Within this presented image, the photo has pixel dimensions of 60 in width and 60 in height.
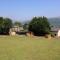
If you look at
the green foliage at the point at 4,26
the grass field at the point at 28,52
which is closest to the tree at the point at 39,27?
the green foliage at the point at 4,26

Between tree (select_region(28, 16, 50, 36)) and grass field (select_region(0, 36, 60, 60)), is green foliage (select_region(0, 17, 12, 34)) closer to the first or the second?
tree (select_region(28, 16, 50, 36))

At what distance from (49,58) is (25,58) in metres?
1.87

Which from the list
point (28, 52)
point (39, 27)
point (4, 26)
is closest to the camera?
point (28, 52)

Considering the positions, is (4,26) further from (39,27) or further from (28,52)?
(28,52)

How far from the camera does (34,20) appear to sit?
73.3 metres

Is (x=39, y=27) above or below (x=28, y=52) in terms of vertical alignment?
above

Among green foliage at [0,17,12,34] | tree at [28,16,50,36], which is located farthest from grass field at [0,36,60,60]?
green foliage at [0,17,12,34]

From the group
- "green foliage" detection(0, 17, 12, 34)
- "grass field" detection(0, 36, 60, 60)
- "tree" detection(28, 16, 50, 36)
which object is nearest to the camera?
"grass field" detection(0, 36, 60, 60)

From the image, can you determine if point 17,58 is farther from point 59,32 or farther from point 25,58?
point 59,32

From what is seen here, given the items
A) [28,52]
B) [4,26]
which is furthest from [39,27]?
[28,52]

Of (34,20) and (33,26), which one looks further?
(34,20)

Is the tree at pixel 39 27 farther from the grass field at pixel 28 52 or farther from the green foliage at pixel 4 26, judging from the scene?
the grass field at pixel 28 52

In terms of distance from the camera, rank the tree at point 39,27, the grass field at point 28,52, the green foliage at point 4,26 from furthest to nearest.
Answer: the green foliage at point 4,26
the tree at point 39,27
the grass field at point 28,52

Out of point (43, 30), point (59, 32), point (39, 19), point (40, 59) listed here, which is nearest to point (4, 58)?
point (40, 59)
